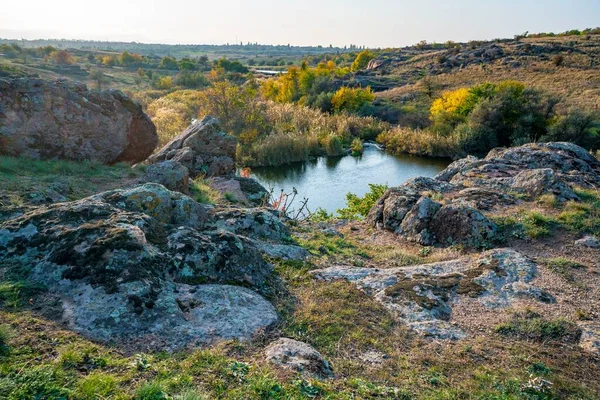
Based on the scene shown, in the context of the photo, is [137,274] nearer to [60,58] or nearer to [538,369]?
[538,369]

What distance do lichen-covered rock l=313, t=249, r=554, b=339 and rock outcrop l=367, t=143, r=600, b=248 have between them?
1722mm

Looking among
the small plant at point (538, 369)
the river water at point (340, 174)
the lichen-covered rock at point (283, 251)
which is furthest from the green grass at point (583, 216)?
the river water at point (340, 174)

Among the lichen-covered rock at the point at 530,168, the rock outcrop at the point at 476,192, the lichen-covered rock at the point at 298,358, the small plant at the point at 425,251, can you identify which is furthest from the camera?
the lichen-covered rock at the point at 530,168

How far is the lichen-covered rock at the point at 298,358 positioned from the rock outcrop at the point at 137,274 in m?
0.49

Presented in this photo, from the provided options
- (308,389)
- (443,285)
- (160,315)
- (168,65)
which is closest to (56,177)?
(160,315)

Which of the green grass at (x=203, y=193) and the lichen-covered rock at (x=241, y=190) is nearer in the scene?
the green grass at (x=203, y=193)

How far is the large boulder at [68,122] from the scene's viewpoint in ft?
42.2

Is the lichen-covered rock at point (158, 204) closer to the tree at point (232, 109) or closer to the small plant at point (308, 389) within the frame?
the small plant at point (308, 389)

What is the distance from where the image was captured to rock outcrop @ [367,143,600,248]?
378 inches

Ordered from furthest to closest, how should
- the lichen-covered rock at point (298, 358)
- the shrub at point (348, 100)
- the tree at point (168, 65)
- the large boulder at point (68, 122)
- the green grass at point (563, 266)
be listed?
the tree at point (168, 65) → the shrub at point (348, 100) → the large boulder at point (68, 122) → the green grass at point (563, 266) → the lichen-covered rock at point (298, 358)

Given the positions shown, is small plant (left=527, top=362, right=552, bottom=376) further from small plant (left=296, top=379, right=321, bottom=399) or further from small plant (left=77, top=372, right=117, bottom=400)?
small plant (left=77, top=372, right=117, bottom=400)

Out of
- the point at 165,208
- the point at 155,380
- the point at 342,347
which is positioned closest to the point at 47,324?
the point at 155,380

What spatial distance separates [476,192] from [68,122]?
12.6 metres

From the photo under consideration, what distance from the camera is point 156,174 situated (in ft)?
39.1
